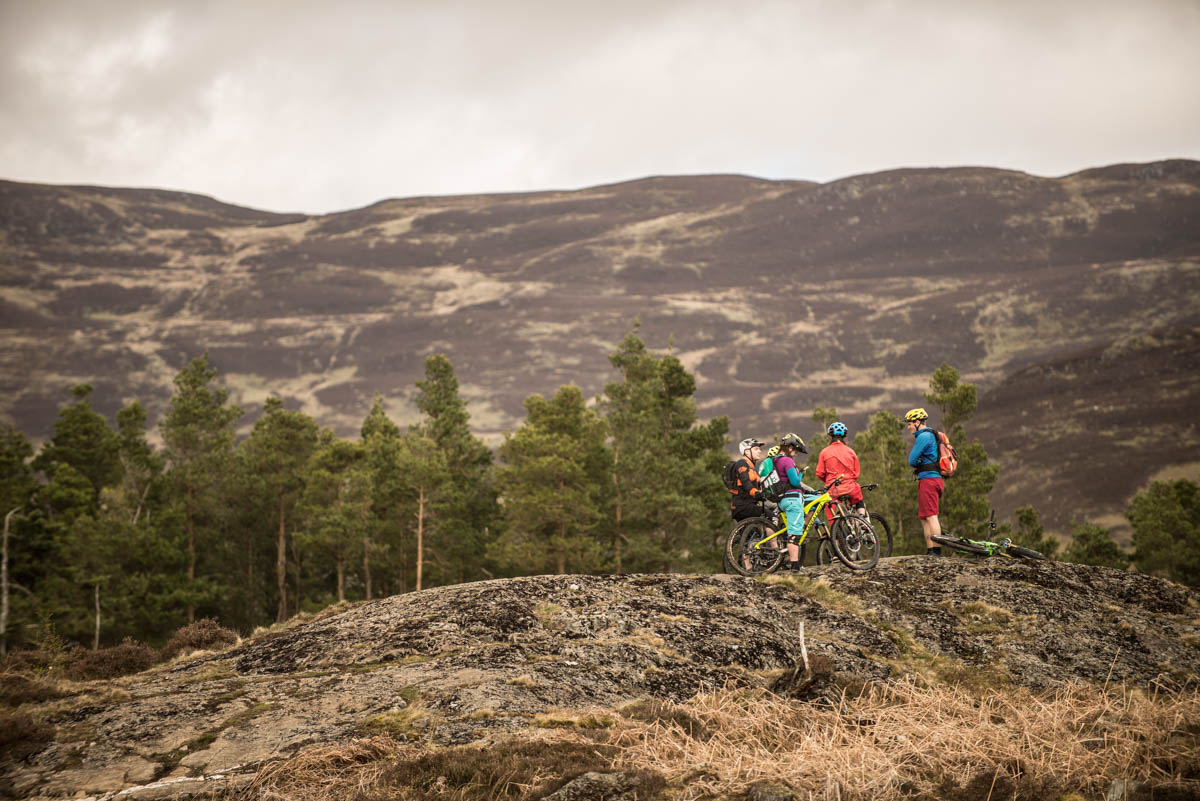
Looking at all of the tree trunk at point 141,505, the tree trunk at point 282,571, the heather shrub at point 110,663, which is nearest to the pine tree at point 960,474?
the heather shrub at point 110,663

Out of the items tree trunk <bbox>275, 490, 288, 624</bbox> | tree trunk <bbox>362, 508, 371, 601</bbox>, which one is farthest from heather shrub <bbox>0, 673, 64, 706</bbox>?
tree trunk <bbox>275, 490, 288, 624</bbox>

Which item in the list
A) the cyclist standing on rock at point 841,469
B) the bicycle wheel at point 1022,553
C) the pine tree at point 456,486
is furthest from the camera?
the pine tree at point 456,486

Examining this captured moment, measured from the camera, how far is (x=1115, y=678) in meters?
11.0

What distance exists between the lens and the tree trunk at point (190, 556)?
144 feet

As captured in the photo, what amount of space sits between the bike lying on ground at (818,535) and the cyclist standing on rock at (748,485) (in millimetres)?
191

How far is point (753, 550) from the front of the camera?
14742 mm

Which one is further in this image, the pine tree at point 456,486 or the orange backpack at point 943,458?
the pine tree at point 456,486

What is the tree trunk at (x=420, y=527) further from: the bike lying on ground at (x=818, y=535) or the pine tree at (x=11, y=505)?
the bike lying on ground at (x=818, y=535)

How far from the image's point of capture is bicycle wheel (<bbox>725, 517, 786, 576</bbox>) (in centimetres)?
1455

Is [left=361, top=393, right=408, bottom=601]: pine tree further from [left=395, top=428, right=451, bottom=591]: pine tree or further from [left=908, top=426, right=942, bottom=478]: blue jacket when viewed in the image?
[left=908, top=426, right=942, bottom=478]: blue jacket

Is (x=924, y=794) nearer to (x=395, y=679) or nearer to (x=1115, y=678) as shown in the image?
(x=395, y=679)

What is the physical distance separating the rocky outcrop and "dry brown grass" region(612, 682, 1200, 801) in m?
0.77

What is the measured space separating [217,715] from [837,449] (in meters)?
10.1

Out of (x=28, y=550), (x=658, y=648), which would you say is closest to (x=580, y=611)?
(x=658, y=648)
